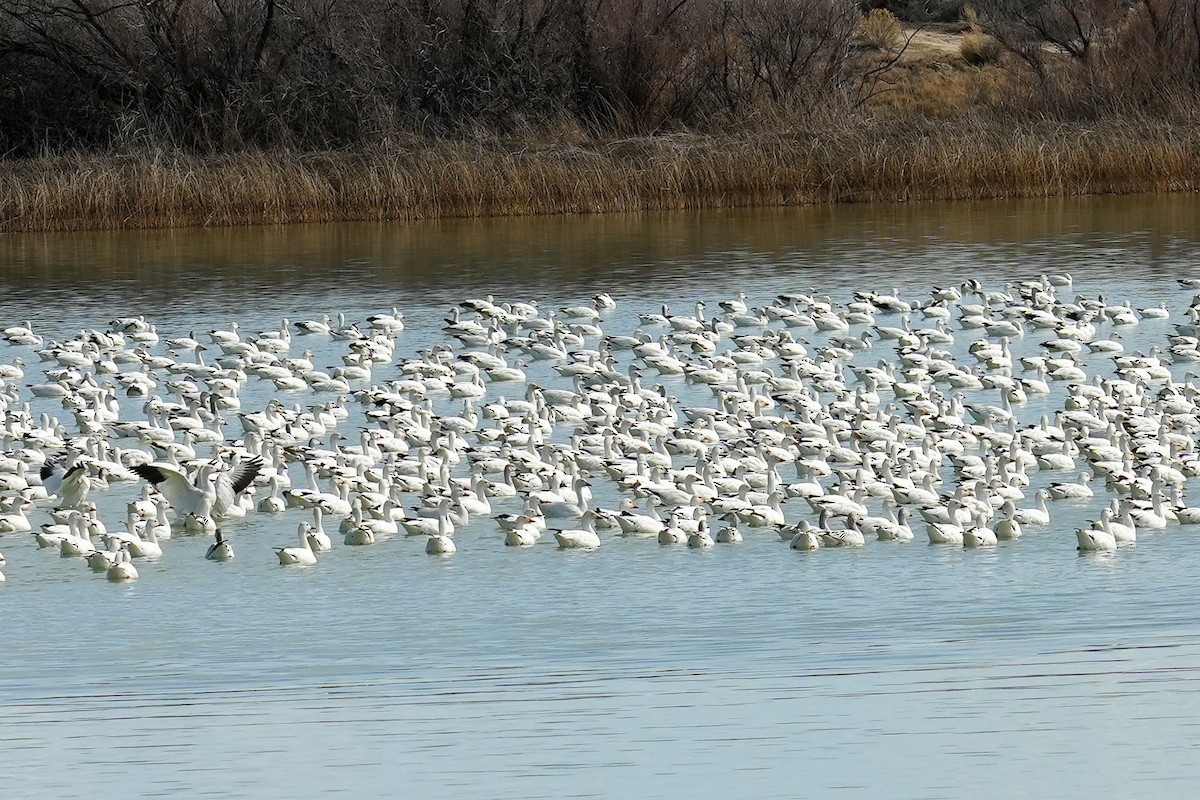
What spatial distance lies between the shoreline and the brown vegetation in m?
0.04

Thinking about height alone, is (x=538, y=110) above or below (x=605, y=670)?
above

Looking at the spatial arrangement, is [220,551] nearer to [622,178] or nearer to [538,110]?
[622,178]

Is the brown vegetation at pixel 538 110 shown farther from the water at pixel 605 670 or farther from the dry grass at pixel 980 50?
the water at pixel 605 670

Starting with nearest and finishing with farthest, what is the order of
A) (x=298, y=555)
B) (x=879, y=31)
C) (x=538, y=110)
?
(x=298, y=555), (x=538, y=110), (x=879, y=31)

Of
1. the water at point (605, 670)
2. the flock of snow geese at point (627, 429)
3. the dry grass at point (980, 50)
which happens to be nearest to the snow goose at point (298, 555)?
the flock of snow geese at point (627, 429)

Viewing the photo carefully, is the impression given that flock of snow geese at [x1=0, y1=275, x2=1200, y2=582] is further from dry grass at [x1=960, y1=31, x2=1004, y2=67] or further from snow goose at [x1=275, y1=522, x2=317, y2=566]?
dry grass at [x1=960, y1=31, x2=1004, y2=67]

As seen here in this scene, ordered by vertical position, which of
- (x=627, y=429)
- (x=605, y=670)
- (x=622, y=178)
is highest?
(x=622, y=178)

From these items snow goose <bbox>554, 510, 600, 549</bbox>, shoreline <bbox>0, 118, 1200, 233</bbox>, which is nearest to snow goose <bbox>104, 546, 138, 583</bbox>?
snow goose <bbox>554, 510, 600, 549</bbox>

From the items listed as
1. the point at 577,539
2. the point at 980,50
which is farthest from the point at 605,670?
the point at 980,50

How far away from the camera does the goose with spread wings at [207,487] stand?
14.7m

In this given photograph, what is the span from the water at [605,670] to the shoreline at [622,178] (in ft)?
63.2

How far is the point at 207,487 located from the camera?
15.2 m

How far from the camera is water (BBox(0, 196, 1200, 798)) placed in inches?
404

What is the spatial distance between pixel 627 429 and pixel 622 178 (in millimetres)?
19024
